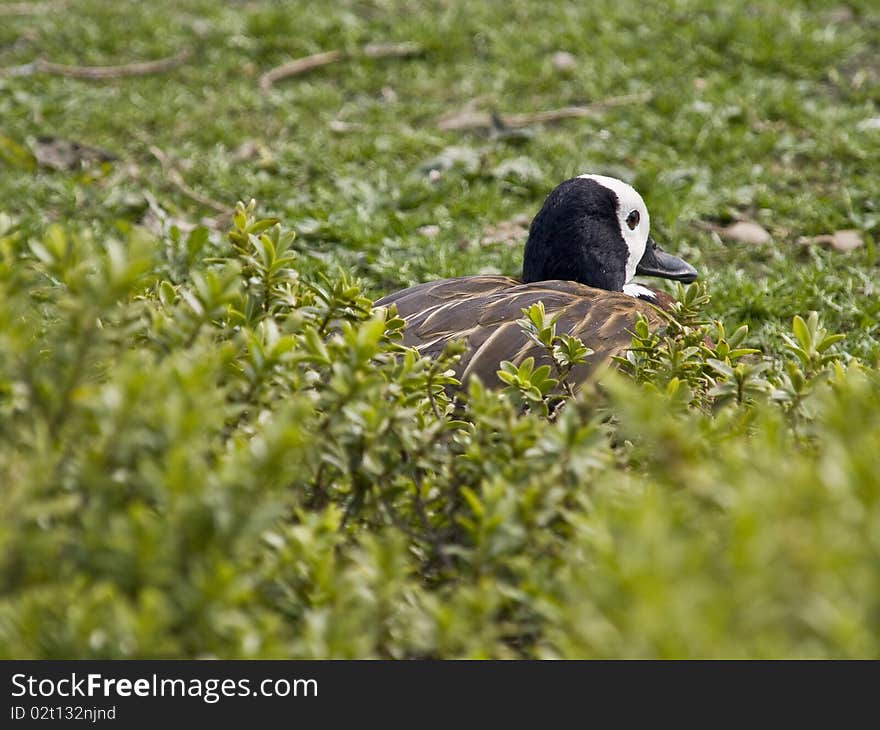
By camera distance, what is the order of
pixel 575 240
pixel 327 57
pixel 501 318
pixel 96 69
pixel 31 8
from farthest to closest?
1. pixel 31 8
2. pixel 327 57
3. pixel 96 69
4. pixel 575 240
5. pixel 501 318

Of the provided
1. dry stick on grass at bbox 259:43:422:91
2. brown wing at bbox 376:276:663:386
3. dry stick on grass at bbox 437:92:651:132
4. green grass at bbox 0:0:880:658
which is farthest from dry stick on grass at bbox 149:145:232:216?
brown wing at bbox 376:276:663:386

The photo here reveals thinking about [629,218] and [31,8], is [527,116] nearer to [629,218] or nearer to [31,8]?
[629,218]

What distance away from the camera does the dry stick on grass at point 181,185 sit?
688 cm

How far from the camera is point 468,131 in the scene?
7965 mm

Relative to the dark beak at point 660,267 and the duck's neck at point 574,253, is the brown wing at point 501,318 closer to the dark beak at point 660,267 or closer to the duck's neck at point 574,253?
the duck's neck at point 574,253

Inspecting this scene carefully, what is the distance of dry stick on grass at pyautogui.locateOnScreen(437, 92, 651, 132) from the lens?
800 centimetres

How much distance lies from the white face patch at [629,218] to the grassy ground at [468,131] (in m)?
0.54

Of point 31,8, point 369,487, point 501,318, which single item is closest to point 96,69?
point 31,8

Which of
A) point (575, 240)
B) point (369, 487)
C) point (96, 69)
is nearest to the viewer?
point (369, 487)

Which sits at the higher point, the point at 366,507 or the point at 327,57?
the point at 366,507

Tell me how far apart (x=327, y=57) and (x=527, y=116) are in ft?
6.39

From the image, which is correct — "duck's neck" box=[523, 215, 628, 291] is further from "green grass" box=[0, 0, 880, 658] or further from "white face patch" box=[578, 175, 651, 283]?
"green grass" box=[0, 0, 880, 658]

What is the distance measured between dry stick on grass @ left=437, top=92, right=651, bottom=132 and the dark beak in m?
2.63
